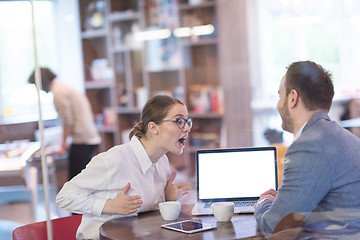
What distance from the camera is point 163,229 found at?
1735 mm

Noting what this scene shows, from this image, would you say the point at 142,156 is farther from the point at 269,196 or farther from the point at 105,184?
the point at 269,196

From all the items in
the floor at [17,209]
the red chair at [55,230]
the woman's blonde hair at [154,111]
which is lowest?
the floor at [17,209]

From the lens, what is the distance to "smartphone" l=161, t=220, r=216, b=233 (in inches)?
66.7

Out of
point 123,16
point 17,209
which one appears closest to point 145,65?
point 123,16

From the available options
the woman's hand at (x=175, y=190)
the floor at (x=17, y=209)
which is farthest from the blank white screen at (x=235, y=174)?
the floor at (x=17, y=209)

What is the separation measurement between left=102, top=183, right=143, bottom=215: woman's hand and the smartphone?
0.16 metres

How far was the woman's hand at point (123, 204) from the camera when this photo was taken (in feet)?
6.20

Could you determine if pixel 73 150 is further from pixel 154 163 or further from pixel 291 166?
pixel 291 166

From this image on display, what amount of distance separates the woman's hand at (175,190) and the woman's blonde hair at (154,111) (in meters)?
0.24

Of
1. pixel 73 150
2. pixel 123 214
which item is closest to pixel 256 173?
pixel 123 214

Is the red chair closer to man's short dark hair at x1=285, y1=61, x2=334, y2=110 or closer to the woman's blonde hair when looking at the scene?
the woman's blonde hair

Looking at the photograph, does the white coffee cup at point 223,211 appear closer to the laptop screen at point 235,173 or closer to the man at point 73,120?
the laptop screen at point 235,173

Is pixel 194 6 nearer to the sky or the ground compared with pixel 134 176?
nearer to the sky

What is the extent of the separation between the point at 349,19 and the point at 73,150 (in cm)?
185
